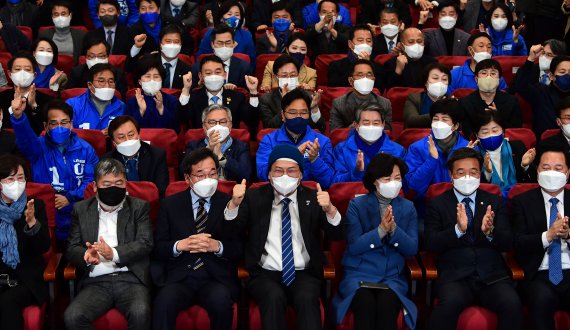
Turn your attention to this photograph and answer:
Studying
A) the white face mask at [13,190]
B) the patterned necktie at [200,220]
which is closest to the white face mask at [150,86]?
the patterned necktie at [200,220]

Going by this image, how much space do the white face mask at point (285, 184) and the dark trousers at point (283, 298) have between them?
438 millimetres

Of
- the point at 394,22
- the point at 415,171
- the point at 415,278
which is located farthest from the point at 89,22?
the point at 415,278

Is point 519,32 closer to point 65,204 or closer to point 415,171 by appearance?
point 415,171

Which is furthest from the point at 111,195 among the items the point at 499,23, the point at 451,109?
the point at 499,23

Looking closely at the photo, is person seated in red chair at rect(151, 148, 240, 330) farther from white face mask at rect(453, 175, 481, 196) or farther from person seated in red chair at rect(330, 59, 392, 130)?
person seated in red chair at rect(330, 59, 392, 130)

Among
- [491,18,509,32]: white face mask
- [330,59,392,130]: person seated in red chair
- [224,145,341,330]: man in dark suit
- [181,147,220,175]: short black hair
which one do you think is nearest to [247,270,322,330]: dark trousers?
[224,145,341,330]: man in dark suit

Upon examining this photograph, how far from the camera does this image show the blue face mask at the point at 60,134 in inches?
239

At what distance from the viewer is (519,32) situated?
26.7 feet

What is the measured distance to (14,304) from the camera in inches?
203

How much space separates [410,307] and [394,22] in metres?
3.37

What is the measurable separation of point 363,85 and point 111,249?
2.35m

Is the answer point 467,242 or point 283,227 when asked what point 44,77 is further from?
point 467,242

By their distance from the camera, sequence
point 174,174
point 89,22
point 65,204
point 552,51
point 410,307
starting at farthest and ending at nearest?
point 89,22 < point 552,51 < point 174,174 < point 65,204 < point 410,307

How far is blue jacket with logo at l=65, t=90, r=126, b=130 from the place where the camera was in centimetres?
675
